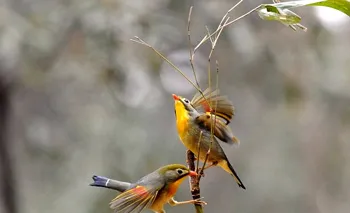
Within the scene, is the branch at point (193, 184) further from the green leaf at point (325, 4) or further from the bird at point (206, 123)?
the green leaf at point (325, 4)

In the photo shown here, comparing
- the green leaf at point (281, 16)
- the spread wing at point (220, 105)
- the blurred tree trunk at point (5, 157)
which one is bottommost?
the blurred tree trunk at point (5, 157)

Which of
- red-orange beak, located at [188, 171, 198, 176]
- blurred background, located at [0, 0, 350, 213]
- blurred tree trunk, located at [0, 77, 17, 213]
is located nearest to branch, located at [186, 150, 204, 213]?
red-orange beak, located at [188, 171, 198, 176]

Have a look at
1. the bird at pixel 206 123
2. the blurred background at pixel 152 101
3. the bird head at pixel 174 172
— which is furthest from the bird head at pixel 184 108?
the blurred background at pixel 152 101

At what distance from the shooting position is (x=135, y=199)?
2.02 ft

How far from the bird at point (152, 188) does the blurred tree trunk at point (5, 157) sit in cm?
224

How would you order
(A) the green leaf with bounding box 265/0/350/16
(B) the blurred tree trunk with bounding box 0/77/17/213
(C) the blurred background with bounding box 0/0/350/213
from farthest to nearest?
(B) the blurred tree trunk with bounding box 0/77/17/213 → (C) the blurred background with bounding box 0/0/350/213 → (A) the green leaf with bounding box 265/0/350/16

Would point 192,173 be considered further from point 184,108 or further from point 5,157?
point 5,157

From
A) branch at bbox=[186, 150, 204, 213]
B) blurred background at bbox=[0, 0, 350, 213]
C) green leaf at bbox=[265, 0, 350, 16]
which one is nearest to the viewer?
branch at bbox=[186, 150, 204, 213]

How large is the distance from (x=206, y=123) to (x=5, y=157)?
2.25m

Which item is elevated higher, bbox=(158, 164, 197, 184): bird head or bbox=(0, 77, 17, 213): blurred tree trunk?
bbox=(158, 164, 197, 184): bird head

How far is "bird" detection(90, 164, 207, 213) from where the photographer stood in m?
0.61

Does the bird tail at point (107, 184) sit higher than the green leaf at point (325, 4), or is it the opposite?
the green leaf at point (325, 4)

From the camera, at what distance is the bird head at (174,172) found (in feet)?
2.06

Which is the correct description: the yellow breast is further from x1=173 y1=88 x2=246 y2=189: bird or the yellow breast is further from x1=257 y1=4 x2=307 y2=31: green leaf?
x1=257 y1=4 x2=307 y2=31: green leaf
